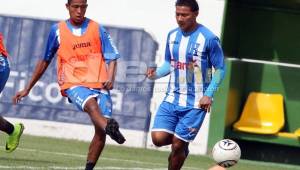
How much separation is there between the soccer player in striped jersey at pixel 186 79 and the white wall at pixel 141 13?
598 centimetres

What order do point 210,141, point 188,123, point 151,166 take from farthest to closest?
point 210,141 → point 151,166 → point 188,123

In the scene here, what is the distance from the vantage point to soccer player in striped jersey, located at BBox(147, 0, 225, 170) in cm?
1104

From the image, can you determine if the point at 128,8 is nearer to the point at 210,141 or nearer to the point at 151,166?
the point at 210,141

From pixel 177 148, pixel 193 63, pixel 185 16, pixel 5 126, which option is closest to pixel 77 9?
pixel 185 16

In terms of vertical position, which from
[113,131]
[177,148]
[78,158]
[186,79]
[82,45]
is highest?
[82,45]

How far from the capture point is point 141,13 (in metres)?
17.7

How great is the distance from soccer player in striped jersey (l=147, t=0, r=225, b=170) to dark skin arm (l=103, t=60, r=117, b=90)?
0.40 meters

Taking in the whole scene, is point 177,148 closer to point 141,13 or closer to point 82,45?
point 82,45

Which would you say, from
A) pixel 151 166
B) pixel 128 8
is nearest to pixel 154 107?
pixel 128 8

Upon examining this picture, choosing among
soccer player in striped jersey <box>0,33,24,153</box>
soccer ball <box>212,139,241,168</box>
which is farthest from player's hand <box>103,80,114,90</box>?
soccer ball <box>212,139,241,168</box>

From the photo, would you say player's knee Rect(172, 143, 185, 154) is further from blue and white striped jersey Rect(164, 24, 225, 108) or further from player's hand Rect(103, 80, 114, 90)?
player's hand Rect(103, 80, 114, 90)

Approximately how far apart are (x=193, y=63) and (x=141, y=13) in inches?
265

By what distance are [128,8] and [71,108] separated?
2044mm

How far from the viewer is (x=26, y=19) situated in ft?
59.7
